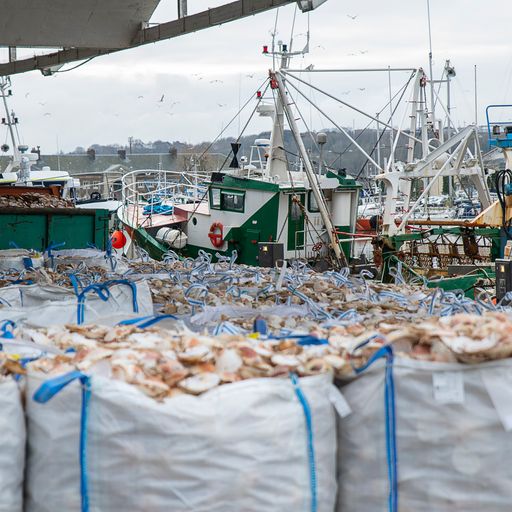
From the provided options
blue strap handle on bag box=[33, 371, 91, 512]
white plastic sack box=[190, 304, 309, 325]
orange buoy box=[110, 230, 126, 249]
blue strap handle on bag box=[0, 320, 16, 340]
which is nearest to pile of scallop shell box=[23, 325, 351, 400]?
blue strap handle on bag box=[33, 371, 91, 512]

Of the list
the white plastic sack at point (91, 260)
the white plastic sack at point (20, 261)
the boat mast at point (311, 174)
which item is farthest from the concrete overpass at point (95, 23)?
the boat mast at point (311, 174)

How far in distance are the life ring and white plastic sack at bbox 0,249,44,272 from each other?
13231mm

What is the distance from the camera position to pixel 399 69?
2050 centimetres

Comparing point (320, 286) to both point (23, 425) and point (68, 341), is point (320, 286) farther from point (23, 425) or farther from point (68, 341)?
point (23, 425)

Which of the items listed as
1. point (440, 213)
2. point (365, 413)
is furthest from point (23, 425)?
point (440, 213)

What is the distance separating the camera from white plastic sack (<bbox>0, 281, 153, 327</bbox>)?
5.03m

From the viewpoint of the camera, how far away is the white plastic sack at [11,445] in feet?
9.56

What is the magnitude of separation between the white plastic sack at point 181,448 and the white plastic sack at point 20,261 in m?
5.39

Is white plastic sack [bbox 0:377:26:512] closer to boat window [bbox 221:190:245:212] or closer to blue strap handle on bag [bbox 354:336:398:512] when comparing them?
blue strap handle on bag [bbox 354:336:398:512]

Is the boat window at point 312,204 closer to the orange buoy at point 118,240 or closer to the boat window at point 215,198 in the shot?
the boat window at point 215,198

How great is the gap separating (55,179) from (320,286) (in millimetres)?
25900

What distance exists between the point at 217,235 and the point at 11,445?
755 inches

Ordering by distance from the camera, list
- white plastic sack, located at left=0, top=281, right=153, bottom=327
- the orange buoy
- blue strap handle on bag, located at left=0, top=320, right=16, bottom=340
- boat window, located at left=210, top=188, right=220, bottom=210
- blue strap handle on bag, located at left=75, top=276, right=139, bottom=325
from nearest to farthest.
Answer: blue strap handle on bag, located at left=0, top=320, right=16, bottom=340, white plastic sack, located at left=0, top=281, right=153, bottom=327, blue strap handle on bag, located at left=75, top=276, right=139, bottom=325, the orange buoy, boat window, located at left=210, top=188, right=220, bottom=210

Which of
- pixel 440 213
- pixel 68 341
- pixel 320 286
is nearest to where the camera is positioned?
pixel 68 341
